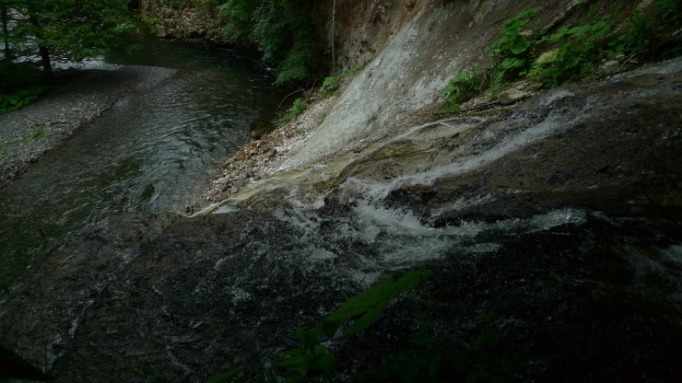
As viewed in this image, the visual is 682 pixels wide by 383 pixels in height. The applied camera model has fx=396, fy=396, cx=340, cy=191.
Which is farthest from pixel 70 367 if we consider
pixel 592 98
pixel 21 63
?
pixel 21 63

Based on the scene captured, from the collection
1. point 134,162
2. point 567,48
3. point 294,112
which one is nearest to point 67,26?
point 134,162

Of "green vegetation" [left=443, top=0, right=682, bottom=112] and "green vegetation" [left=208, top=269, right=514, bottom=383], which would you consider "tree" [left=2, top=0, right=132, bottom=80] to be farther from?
"green vegetation" [left=208, top=269, right=514, bottom=383]

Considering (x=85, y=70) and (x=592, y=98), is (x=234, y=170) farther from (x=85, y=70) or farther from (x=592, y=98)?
(x=85, y=70)

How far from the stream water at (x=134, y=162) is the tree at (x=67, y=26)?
101 inches

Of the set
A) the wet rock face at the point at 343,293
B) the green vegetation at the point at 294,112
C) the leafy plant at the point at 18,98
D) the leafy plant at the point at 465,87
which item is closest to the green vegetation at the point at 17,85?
the leafy plant at the point at 18,98

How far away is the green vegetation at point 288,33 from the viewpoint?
1262 centimetres

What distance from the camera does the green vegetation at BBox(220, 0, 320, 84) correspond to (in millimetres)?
12625

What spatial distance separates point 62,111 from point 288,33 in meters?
7.27

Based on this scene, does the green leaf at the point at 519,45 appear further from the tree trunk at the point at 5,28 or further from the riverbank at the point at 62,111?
the tree trunk at the point at 5,28

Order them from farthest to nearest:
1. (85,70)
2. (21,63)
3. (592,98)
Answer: (85,70)
(21,63)
(592,98)

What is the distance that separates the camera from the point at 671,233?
2.35 metres

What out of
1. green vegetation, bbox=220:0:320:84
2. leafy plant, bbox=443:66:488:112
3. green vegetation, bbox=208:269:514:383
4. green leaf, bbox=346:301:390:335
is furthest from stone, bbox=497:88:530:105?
green vegetation, bbox=220:0:320:84

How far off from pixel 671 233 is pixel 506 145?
6.00ft

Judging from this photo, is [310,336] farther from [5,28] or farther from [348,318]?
[5,28]
